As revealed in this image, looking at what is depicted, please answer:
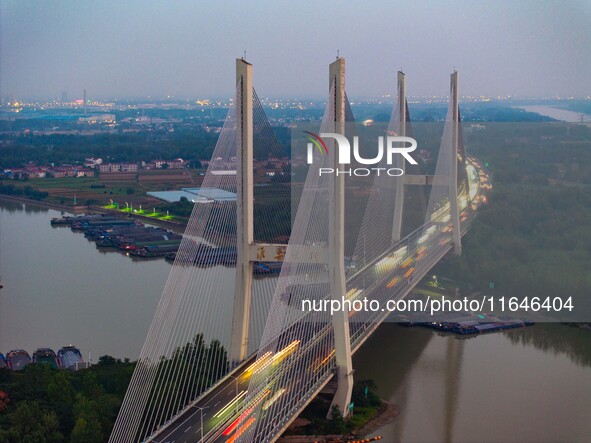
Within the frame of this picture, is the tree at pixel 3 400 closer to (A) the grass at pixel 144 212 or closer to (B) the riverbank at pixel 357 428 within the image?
(B) the riverbank at pixel 357 428

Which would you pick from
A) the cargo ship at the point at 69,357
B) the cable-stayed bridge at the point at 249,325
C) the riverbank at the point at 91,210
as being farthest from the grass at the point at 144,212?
the cable-stayed bridge at the point at 249,325

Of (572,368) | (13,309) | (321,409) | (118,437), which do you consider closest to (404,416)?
(321,409)

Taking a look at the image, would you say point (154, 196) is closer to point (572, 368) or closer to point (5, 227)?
point (5, 227)

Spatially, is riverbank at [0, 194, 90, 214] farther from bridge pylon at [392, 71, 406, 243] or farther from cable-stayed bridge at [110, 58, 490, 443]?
cable-stayed bridge at [110, 58, 490, 443]

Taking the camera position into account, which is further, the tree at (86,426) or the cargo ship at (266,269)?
the cargo ship at (266,269)

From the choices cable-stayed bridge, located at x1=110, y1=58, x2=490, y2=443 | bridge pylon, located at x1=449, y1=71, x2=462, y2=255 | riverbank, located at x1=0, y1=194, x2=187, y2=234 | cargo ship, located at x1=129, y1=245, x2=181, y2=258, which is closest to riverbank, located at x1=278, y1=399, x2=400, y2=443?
cable-stayed bridge, located at x1=110, y1=58, x2=490, y2=443

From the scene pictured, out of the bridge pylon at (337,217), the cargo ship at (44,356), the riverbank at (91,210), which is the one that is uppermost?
the bridge pylon at (337,217)

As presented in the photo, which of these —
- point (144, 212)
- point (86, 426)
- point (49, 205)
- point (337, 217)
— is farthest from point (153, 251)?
point (86, 426)
